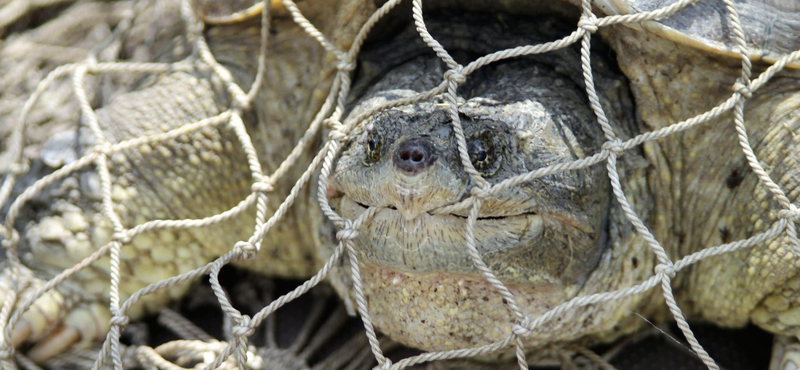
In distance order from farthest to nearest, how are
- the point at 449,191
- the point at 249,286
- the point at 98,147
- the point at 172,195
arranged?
1. the point at 249,286
2. the point at 172,195
3. the point at 98,147
4. the point at 449,191

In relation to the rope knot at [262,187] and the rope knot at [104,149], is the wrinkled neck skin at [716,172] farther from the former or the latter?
the rope knot at [104,149]


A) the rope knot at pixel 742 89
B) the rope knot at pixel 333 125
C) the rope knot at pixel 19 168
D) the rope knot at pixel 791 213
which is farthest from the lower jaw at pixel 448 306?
the rope knot at pixel 19 168

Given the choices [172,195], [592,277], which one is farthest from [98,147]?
[592,277]

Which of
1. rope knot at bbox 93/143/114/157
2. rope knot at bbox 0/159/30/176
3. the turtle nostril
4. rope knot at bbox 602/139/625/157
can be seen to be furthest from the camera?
rope knot at bbox 0/159/30/176

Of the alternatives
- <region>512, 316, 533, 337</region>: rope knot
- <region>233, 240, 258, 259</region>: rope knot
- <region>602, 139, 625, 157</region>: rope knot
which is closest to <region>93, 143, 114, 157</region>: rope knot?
<region>233, 240, 258, 259</region>: rope knot

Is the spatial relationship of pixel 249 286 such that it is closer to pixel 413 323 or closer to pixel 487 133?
pixel 413 323

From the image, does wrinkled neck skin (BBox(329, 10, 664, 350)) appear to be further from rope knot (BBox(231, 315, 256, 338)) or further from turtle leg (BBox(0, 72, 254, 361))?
turtle leg (BBox(0, 72, 254, 361))

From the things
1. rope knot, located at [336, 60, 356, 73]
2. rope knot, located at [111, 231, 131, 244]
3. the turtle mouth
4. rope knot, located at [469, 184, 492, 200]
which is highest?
rope knot, located at [336, 60, 356, 73]
